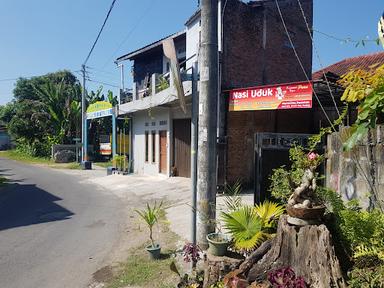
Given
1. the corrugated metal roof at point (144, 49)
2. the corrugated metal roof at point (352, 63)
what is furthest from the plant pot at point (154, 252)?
the corrugated metal roof at point (144, 49)

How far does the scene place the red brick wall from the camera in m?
12.6

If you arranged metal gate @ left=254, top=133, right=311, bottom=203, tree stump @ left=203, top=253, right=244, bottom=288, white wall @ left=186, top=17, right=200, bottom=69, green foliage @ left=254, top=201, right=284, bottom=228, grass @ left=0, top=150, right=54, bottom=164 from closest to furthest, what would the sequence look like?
tree stump @ left=203, top=253, right=244, bottom=288, green foliage @ left=254, top=201, right=284, bottom=228, metal gate @ left=254, top=133, right=311, bottom=203, white wall @ left=186, top=17, right=200, bottom=69, grass @ left=0, top=150, right=54, bottom=164

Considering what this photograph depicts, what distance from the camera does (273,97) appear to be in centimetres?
1021

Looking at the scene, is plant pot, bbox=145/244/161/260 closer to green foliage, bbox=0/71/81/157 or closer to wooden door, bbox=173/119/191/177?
wooden door, bbox=173/119/191/177

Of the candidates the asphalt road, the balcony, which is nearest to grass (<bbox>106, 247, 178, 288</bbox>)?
the asphalt road

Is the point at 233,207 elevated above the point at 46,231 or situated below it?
above

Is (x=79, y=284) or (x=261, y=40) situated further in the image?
(x=261, y=40)

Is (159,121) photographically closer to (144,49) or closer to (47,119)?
(144,49)

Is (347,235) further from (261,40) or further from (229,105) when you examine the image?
(261,40)

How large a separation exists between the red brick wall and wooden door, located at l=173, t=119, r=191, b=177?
3315 mm

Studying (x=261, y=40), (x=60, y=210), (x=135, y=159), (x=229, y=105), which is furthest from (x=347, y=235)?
(x=135, y=159)

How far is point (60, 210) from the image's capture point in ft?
35.2

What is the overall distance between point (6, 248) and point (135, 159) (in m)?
13.6

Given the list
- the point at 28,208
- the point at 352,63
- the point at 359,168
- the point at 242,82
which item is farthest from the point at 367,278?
the point at 352,63
